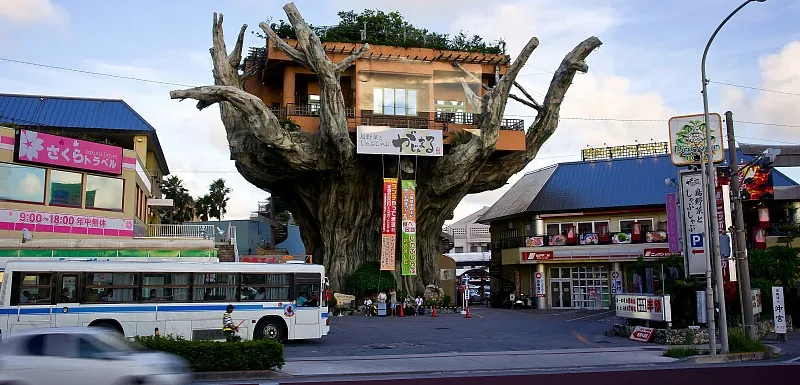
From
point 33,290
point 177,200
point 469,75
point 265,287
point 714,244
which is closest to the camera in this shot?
point 33,290

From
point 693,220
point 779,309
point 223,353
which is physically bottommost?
point 223,353

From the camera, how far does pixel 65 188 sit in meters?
33.7

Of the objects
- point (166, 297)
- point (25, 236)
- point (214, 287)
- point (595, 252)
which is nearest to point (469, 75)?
point (595, 252)

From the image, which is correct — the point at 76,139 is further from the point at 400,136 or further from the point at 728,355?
the point at 728,355

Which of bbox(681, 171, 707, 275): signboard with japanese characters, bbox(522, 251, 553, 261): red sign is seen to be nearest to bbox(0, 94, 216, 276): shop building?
bbox(681, 171, 707, 275): signboard with japanese characters

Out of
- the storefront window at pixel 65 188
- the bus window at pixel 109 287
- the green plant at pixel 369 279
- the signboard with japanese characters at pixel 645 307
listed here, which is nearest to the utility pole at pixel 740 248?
the signboard with japanese characters at pixel 645 307

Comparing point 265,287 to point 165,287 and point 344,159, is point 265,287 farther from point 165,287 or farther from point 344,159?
point 344,159

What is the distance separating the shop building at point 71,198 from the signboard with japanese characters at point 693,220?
21288 mm

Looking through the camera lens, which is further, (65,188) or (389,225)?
(389,225)

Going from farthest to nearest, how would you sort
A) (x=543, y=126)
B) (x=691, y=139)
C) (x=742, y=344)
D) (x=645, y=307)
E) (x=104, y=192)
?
(x=543, y=126)
(x=104, y=192)
(x=645, y=307)
(x=691, y=139)
(x=742, y=344)

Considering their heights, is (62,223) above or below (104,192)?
below

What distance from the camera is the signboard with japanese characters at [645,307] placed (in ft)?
80.7

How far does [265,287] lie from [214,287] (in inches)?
67.9

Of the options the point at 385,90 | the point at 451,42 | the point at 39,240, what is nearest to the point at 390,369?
the point at 39,240
